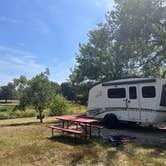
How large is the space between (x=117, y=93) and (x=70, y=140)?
4761mm

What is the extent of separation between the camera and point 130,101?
13.2 metres

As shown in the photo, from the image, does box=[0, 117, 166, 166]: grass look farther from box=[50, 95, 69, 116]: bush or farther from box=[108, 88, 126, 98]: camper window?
box=[50, 95, 69, 116]: bush

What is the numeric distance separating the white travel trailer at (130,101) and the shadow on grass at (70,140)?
145 inches

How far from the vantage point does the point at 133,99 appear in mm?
13102

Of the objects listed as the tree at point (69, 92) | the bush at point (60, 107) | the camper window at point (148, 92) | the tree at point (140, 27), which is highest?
the tree at point (140, 27)

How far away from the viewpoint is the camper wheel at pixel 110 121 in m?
13.9

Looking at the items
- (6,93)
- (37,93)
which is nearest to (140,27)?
(37,93)

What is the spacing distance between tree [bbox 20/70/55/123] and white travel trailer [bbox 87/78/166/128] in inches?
190

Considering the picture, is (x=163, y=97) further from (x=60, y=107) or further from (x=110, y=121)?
(x=60, y=107)

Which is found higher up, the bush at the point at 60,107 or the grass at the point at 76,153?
the bush at the point at 60,107

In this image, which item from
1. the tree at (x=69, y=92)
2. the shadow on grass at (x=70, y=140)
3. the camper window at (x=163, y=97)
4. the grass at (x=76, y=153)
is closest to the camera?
the grass at (x=76, y=153)

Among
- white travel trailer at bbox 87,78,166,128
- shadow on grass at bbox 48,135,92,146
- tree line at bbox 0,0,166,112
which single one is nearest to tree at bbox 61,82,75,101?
tree line at bbox 0,0,166,112

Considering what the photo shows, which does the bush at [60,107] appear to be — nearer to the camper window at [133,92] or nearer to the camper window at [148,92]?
the camper window at [133,92]

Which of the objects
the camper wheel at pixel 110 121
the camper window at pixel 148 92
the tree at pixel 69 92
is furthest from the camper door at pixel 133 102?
the tree at pixel 69 92
